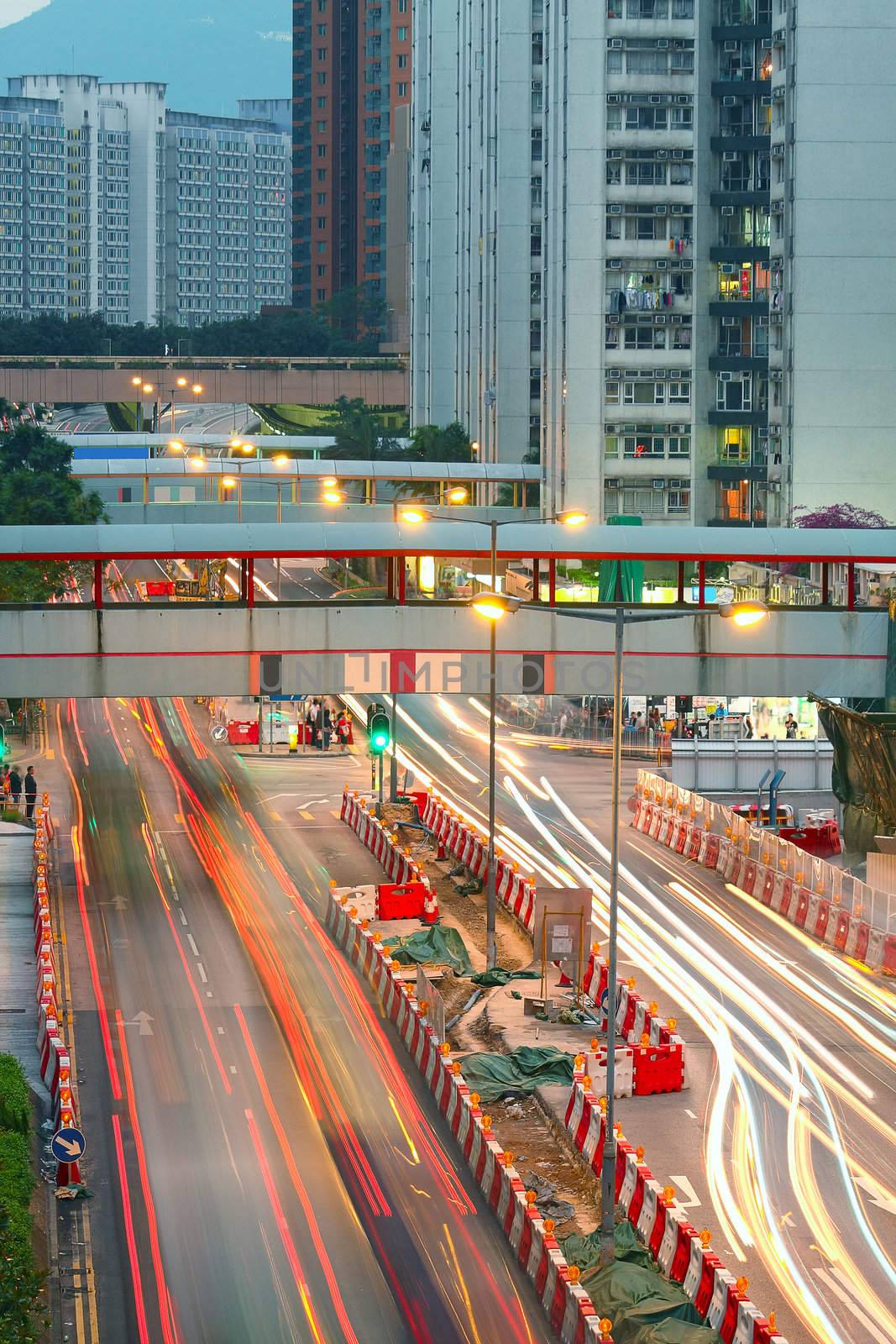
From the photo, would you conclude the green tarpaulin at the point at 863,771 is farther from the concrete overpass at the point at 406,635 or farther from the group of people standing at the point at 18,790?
the group of people standing at the point at 18,790

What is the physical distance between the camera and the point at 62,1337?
76.6 ft

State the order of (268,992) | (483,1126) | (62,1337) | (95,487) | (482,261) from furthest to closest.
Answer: (482,261) < (95,487) < (268,992) < (483,1126) < (62,1337)

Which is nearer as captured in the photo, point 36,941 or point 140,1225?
point 140,1225

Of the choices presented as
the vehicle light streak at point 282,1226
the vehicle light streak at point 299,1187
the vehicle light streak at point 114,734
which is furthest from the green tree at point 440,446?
the vehicle light streak at point 282,1226

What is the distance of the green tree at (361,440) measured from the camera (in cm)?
13025

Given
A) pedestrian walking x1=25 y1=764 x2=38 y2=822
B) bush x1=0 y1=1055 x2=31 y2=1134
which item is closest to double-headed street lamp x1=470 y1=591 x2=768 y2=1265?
bush x1=0 y1=1055 x2=31 y2=1134

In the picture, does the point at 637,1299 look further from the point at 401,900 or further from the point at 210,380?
the point at 210,380

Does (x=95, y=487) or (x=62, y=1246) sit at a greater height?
(x=95, y=487)

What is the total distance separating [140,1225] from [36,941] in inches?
578

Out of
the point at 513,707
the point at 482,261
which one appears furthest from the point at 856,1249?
the point at 482,261

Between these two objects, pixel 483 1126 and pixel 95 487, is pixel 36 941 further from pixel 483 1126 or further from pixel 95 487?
pixel 95 487

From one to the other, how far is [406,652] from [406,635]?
1.22 ft

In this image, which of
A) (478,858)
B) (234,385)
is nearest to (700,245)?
(478,858)

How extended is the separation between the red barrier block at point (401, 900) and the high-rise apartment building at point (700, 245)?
47.3 metres
